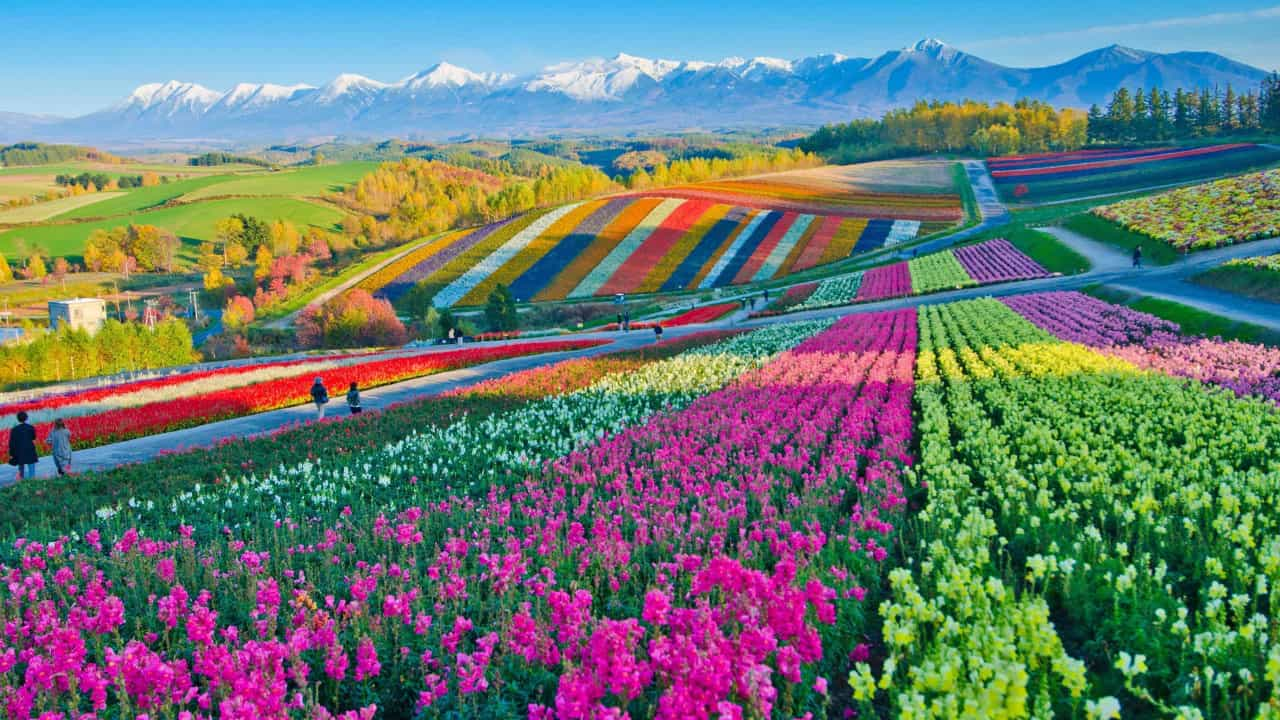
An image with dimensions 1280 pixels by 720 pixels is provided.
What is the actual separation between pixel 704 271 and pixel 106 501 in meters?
66.3

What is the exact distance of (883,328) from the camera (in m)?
31.6

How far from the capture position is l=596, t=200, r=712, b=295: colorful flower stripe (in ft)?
244

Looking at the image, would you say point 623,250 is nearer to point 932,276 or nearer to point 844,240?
point 844,240

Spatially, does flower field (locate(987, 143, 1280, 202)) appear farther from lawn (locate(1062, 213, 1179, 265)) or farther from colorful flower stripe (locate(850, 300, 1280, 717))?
colorful flower stripe (locate(850, 300, 1280, 717))

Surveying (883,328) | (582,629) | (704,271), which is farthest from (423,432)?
(704,271)

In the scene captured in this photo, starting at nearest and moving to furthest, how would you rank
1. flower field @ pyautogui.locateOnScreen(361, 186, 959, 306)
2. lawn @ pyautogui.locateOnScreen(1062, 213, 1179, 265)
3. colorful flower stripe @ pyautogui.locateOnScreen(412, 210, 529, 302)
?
1. lawn @ pyautogui.locateOnScreen(1062, 213, 1179, 265)
2. flower field @ pyautogui.locateOnScreen(361, 186, 959, 306)
3. colorful flower stripe @ pyautogui.locateOnScreen(412, 210, 529, 302)

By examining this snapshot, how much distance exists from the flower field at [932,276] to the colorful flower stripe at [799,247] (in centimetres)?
1027

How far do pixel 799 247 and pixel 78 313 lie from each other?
78.5m

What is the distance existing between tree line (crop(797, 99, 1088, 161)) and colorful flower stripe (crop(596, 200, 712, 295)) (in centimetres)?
6497

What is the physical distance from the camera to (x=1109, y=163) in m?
110

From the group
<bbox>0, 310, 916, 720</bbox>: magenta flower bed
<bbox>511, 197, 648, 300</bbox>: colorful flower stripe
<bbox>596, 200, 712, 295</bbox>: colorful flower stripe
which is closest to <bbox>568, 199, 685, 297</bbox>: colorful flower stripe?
<bbox>596, 200, 712, 295</bbox>: colorful flower stripe

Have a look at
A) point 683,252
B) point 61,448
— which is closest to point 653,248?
point 683,252

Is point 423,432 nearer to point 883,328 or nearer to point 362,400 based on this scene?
point 362,400

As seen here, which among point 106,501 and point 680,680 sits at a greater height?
point 680,680
